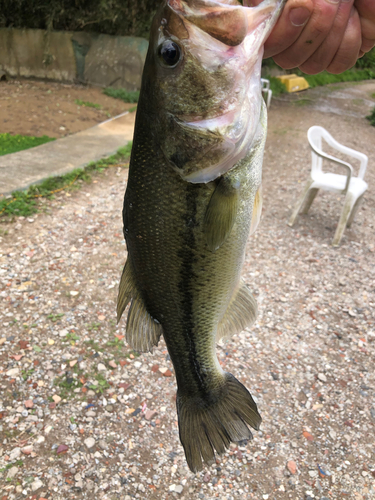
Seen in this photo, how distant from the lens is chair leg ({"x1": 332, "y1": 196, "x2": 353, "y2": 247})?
5285 millimetres

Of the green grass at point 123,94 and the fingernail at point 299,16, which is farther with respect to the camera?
the green grass at point 123,94

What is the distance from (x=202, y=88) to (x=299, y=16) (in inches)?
12.2

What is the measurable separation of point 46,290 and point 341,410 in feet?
9.00

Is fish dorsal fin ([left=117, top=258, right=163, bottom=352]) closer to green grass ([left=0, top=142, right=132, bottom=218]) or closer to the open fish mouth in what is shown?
the open fish mouth

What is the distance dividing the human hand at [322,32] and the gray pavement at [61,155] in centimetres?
463

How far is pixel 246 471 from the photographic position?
8.71 ft

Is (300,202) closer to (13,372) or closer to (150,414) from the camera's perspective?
(150,414)

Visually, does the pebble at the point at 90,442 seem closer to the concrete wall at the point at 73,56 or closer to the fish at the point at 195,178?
the fish at the point at 195,178

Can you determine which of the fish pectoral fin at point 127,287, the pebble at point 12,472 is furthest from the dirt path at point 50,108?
the fish pectoral fin at point 127,287

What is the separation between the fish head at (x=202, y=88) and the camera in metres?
1.10

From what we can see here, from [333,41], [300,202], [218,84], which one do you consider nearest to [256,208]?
[218,84]

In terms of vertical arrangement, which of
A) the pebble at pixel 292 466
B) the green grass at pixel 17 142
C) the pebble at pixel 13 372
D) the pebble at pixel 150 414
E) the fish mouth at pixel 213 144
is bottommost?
the pebble at pixel 13 372

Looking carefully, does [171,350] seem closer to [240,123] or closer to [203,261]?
[203,261]

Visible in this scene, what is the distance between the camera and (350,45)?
3.87 ft
